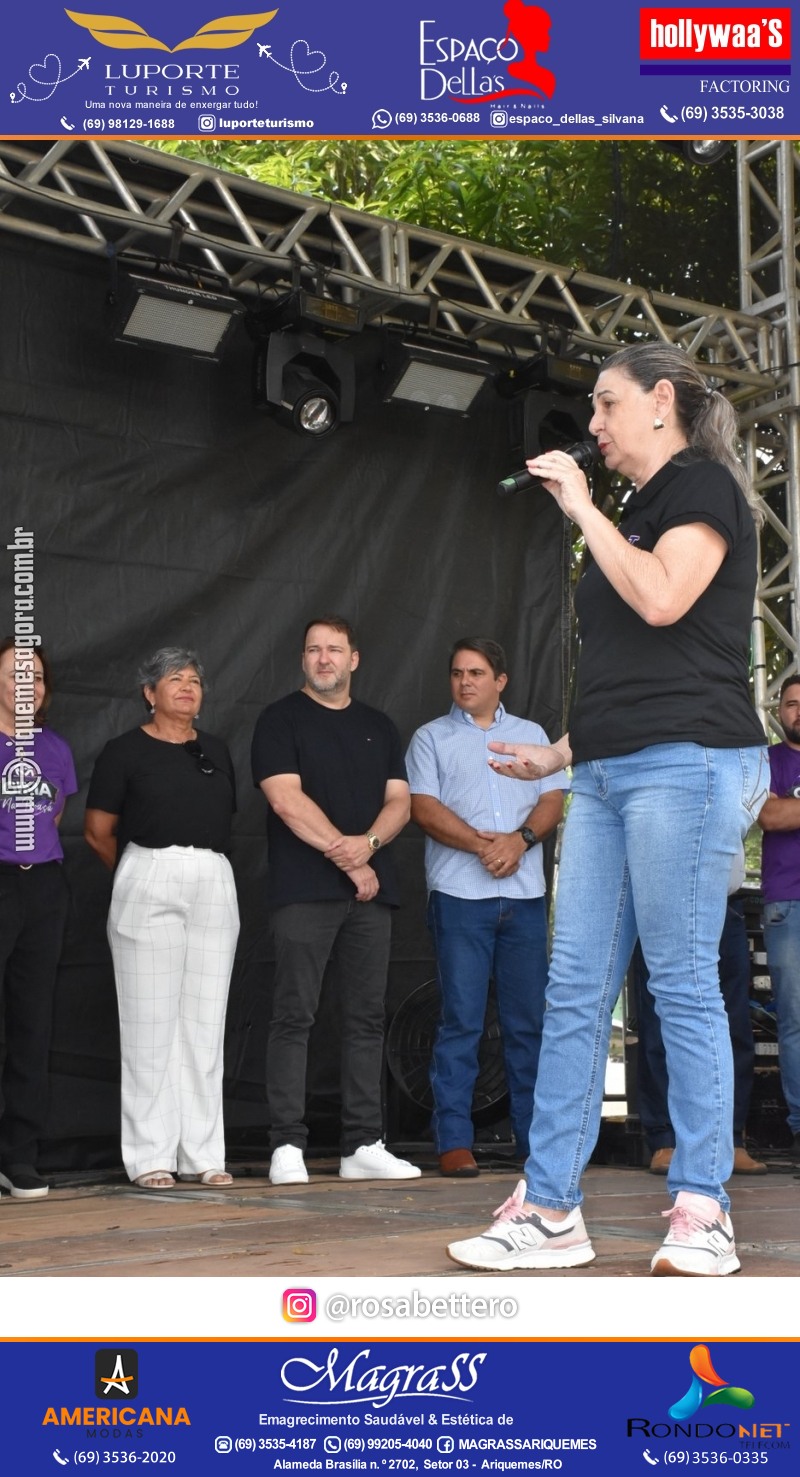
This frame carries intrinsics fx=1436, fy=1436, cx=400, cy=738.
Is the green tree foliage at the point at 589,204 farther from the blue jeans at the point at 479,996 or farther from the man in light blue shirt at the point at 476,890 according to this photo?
the blue jeans at the point at 479,996

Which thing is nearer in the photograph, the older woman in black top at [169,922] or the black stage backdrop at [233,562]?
the older woman in black top at [169,922]

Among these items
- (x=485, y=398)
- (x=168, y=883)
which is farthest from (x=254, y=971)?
(x=485, y=398)

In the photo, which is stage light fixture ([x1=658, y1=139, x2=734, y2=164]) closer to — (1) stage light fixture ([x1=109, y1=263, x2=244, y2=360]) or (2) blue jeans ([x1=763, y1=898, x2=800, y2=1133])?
(1) stage light fixture ([x1=109, y1=263, x2=244, y2=360])

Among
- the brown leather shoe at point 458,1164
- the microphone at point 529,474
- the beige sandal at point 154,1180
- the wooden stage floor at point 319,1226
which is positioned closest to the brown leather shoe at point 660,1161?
the wooden stage floor at point 319,1226

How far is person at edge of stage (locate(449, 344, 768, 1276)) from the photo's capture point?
2154 millimetres

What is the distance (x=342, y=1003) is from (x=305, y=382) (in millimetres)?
1973

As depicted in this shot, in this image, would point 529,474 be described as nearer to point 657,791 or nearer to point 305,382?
point 657,791

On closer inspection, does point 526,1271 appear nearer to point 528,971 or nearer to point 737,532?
point 737,532

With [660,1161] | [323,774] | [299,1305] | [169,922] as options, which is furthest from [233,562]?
[299,1305]

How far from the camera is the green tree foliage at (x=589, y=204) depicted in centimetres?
601
